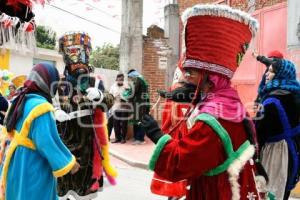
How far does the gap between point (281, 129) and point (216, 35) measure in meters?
2.06

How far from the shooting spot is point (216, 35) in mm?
2338

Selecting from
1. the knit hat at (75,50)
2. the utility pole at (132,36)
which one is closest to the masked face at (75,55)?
the knit hat at (75,50)

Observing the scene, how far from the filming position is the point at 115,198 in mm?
6340

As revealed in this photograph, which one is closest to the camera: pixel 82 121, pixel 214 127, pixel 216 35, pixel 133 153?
pixel 214 127

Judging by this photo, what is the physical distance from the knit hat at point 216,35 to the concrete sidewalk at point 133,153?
6628 mm

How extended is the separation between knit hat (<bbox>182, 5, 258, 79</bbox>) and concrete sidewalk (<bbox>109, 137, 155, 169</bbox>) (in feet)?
21.7

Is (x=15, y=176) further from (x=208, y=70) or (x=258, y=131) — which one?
(x=258, y=131)

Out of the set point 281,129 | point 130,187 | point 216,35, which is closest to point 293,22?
point 281,129

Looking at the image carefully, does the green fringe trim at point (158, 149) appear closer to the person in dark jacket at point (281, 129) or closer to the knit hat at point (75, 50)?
the person in dark jacket at point (281, 129)

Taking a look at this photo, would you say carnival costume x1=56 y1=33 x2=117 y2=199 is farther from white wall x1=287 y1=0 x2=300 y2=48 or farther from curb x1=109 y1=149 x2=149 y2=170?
curb x1=109 y1=149 x2=149 y2=170

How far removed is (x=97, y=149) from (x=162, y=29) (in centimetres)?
966

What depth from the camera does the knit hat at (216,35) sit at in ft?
7.68

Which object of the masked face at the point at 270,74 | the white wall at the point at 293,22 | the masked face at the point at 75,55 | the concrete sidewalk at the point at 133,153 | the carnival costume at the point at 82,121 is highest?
the white wall at the point at 293,22

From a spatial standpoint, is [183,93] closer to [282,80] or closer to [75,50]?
[282,80]
